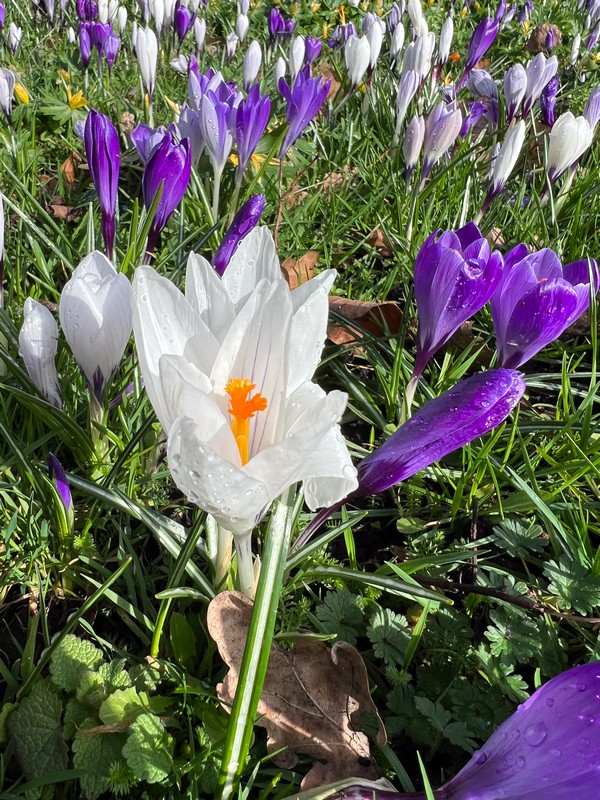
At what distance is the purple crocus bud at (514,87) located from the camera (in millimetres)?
2506

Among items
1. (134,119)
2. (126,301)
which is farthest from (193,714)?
(134,119)

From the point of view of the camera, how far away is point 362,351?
1831 millimetres

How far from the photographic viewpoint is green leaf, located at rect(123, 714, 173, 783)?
2.87ft

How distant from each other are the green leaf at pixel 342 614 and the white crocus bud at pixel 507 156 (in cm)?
152

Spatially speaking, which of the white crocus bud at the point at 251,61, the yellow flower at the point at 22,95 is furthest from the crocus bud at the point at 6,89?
the white crocus bud at the point at 251,61

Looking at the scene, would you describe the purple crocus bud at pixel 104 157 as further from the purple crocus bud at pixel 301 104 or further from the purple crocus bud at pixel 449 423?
the purple crocus bud at pixel 449 423

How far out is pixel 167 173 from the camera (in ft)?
4.71

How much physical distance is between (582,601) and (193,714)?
2.30 feet

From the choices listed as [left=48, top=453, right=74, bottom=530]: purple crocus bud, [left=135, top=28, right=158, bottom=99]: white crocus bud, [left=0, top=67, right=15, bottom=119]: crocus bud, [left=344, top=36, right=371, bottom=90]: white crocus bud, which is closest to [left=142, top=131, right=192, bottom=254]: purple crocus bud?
[left=48, top=453, right=74, bottom=530]: purple crocus bud

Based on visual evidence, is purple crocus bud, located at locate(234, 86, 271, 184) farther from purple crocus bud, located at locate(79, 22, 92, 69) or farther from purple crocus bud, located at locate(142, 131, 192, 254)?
purple crocus bud, located at locate(79, 22, 92, 69)

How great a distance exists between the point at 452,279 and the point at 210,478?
2.44ft

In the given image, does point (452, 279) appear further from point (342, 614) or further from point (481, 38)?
point (481, 38)

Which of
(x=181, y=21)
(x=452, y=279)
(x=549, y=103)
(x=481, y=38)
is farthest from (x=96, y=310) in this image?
(x=181, y=21)

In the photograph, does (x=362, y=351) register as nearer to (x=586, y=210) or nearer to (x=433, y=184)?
(x=433, y=184)
